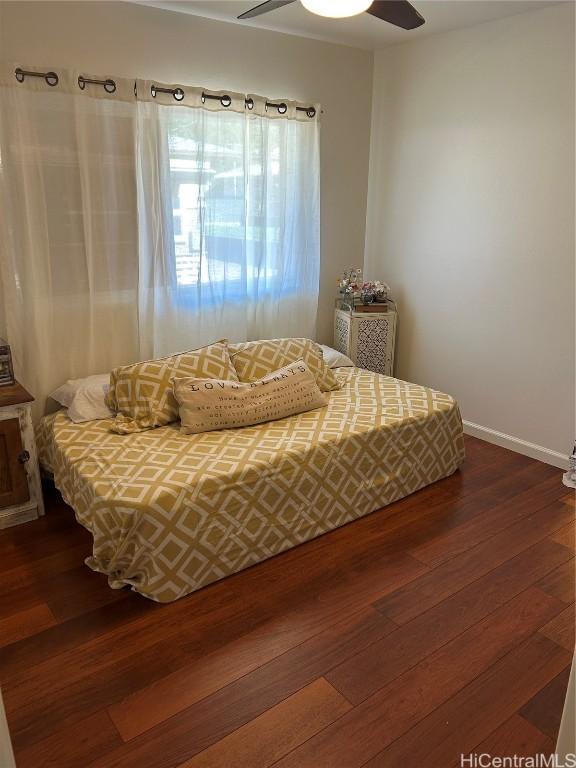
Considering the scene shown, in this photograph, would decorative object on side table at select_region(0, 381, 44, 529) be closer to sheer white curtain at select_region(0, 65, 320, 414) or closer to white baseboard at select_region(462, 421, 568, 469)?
sheer white curtain at select_region(0, 65, 320, 414)

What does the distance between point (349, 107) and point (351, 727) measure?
12.1ft

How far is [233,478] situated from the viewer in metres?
2.42

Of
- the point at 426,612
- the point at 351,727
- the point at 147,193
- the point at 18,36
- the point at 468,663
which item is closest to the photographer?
the point at 351,727

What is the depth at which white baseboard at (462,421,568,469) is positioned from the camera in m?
3.45

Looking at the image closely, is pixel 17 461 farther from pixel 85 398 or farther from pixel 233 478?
pixel 233 478

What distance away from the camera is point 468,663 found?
6.61ft

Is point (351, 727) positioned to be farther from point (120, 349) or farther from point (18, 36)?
point (18, 36)

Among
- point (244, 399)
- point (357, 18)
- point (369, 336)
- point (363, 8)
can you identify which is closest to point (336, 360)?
point (369, 336)

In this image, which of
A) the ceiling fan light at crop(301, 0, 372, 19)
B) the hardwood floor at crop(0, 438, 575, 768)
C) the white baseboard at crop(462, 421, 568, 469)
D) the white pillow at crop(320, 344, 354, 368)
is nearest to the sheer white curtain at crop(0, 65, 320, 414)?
the white pillow at crop(320, 344, 354, 368)

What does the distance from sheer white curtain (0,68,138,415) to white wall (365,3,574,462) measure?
Answer: 1.90 meters

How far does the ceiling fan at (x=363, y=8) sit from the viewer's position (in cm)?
191

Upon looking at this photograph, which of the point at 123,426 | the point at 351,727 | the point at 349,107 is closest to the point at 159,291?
the point at 123,426

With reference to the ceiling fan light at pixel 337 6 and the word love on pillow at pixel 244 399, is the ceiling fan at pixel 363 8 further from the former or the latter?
the word love on pillow at pixel 244 399

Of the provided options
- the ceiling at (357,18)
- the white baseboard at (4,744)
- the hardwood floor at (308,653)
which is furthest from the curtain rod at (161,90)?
the white baseboard at (4,744)
